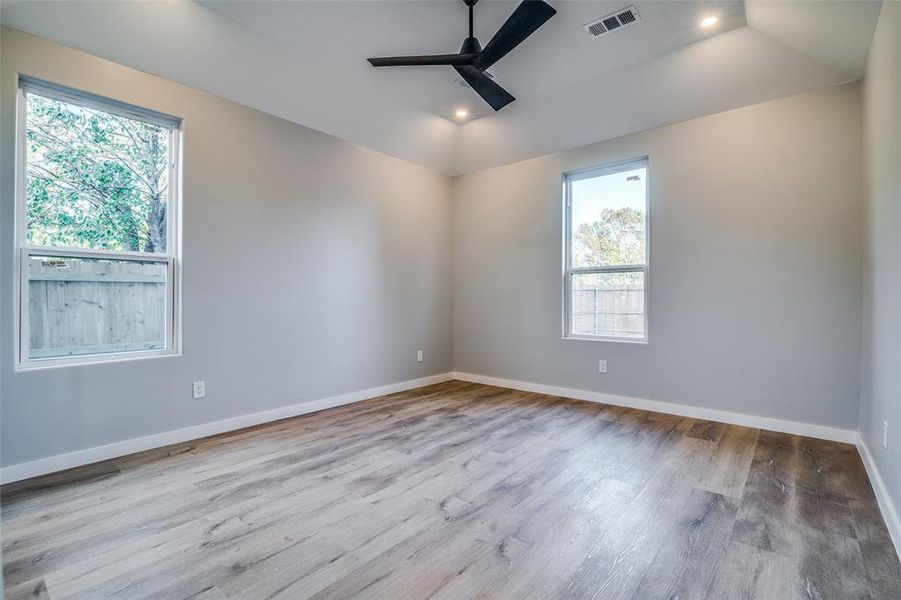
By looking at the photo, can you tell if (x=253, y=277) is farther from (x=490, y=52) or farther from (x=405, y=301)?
(x=490, y=52)

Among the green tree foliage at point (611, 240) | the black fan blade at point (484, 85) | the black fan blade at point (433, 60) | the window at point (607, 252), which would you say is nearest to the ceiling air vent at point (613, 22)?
the black fan blade at point (484, 85)

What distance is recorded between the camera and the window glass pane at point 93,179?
2.46 m

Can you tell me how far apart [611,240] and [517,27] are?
2.38 meters

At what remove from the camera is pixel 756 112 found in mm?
3258

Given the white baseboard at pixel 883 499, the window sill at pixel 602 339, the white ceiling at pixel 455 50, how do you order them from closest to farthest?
1. the white baseboard at pixel 883 499
2. the white ceiling at pixel 455 50
3. the window sill at pixel 602 339

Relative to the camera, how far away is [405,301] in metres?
4.68

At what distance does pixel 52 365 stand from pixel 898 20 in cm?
474

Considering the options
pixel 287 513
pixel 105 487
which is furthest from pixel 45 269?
pixel 287 513

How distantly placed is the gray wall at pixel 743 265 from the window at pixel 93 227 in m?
3.46

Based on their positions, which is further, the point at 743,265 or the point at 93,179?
the point at 743,265

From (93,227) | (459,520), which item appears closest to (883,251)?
(459,520)

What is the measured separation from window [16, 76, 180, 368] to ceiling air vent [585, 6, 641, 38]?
3.05 m

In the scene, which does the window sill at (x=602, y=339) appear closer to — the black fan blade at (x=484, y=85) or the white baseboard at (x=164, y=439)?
the white baseboard at (x=164, y=439)

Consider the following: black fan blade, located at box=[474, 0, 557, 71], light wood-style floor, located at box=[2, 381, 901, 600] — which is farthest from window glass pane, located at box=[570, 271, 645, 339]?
black fan blade, located at box=[474, 0, 557, 71]
